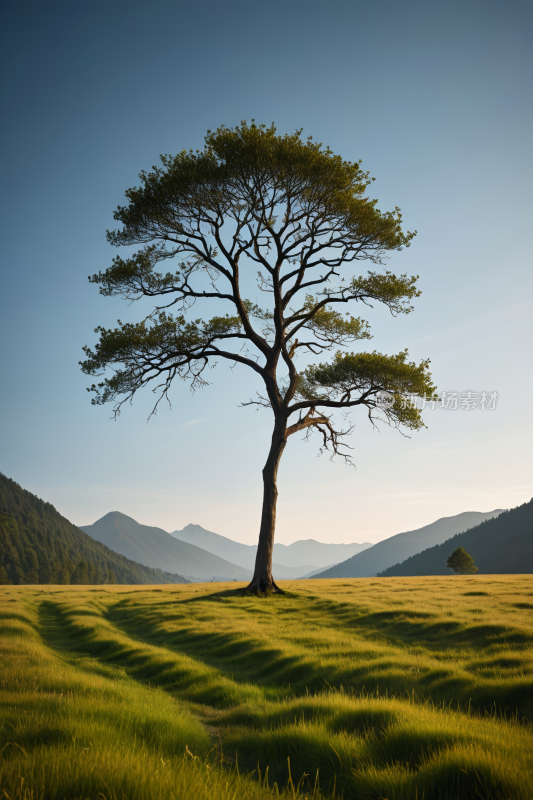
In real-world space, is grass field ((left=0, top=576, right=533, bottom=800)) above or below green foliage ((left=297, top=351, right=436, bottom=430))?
below

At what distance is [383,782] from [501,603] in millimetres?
13828

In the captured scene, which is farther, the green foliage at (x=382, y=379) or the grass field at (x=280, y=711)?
the green foliage at (x=382, y=379)

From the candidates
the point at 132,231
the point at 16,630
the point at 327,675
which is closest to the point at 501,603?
the point at 327,675

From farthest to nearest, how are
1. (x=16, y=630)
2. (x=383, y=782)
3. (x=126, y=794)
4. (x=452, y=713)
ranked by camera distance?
(x=16, y=630) → (x=452, y=713) → (x=383, y=782) → (x=126, y=794)

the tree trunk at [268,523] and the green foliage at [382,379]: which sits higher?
the green foliage at [382,379]

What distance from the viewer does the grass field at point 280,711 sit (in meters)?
3.11

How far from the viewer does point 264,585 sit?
20781mm

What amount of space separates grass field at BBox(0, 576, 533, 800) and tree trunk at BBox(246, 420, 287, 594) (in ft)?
24.7

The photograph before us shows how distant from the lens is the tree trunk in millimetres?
20516

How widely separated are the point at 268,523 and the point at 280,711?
14930 mm

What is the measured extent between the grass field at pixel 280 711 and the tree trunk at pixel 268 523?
7516 millimetres

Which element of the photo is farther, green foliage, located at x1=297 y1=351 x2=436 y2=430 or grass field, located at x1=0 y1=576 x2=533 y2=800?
green foliage, located at x1=297 y1=351 x2=436 y2=430

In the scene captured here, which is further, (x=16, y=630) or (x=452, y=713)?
(x=16, y=630)

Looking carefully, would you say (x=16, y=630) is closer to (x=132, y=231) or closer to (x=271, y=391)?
(x=271, y=391)
